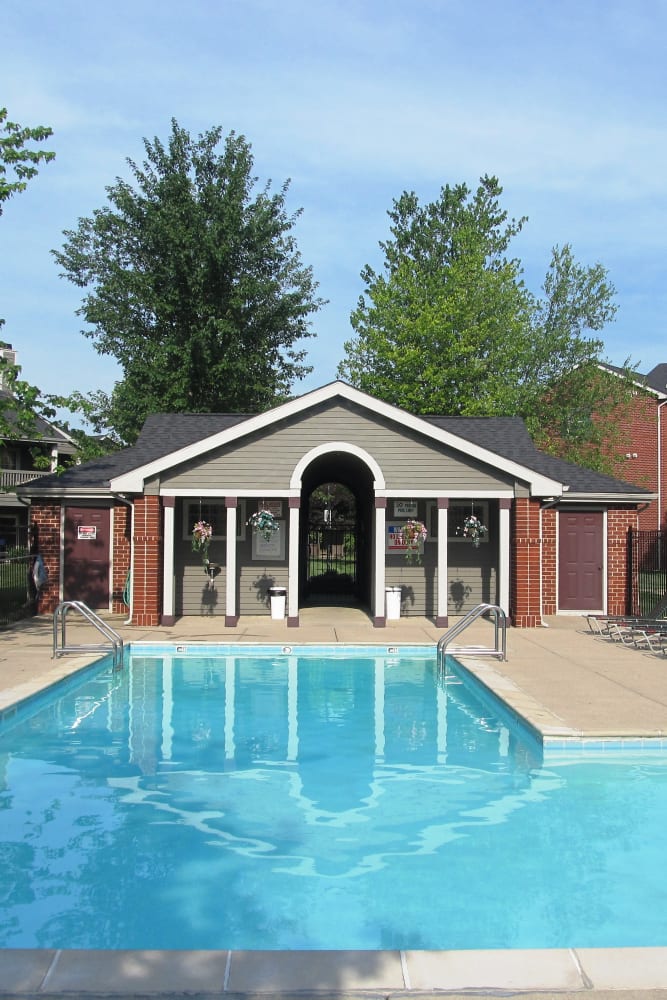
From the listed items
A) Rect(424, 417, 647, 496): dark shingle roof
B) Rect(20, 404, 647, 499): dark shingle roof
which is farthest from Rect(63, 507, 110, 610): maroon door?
Rect(424, 417, 647, 496): dark shingle roof

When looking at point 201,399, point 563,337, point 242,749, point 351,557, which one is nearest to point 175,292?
point 201,399

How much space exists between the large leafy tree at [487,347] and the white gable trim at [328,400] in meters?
16.2

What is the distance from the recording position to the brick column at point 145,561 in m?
16.4

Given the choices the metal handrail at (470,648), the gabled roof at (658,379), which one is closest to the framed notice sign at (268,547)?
the metal handrail at (470,648)

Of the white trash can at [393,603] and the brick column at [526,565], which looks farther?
the white trash can at [393,603]

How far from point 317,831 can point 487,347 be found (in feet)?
102

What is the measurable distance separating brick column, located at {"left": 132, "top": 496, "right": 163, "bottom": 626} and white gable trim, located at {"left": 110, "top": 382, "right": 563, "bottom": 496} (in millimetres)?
405

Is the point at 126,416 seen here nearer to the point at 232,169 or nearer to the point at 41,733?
the point at 232,169

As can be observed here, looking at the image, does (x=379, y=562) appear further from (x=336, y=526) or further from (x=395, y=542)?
(x=336, y=526)

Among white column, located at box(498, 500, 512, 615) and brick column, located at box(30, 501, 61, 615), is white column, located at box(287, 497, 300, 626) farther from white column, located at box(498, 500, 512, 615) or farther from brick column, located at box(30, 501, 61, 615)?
brick column, located at box(30, 501, 61, 615)

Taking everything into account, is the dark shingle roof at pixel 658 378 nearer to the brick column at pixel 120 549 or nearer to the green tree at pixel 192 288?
the green tree at pixel 192 288

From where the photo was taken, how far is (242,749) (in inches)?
337

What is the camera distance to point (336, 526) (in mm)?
23141

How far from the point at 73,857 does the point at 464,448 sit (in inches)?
484
